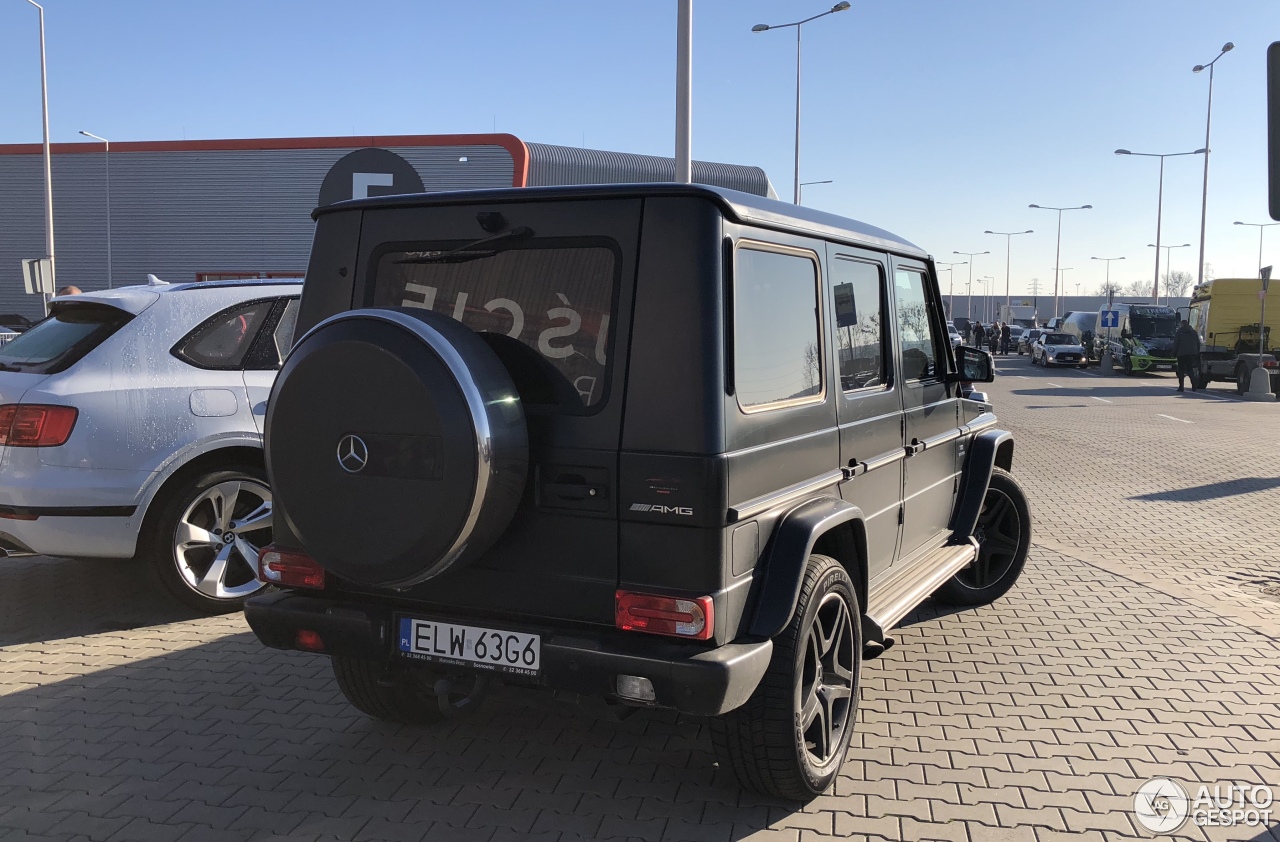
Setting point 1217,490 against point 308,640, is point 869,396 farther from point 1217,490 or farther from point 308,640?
point 1217,490

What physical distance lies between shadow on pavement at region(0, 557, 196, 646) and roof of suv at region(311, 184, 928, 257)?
10.0 ft

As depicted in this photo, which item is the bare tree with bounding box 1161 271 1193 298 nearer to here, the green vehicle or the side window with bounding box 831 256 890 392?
the green vehicle

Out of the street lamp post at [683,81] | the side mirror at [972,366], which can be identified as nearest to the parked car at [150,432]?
the side mirror at [972,366]

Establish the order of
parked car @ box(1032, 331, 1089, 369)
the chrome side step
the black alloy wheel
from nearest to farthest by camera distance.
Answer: the chrome side step
the black alloy wheel
parked car @ box(1032, 331, 1089, 369)

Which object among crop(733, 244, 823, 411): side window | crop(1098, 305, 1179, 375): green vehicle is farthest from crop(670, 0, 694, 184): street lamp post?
crop(1098, 305, 1179, 375): green vehicle

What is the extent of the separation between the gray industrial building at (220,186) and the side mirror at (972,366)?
786 inches

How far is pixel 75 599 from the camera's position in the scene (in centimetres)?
615

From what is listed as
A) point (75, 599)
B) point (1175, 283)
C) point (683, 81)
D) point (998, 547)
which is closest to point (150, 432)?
point (75, 599)

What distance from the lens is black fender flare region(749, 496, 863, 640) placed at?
3.20 meters

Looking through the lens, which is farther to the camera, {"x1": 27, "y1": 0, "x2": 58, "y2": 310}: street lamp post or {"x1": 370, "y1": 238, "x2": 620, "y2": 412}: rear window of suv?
{"x1": 27, "y1": 0, "x2": 58, "y2": 310}: street lamp post

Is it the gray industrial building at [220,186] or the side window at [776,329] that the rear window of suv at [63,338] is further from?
the gray industrial building at [220,186]

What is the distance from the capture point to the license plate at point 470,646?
3.22 metres

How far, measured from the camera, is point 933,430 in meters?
5.02

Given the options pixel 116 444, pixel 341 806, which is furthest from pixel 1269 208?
pixel 116 444
